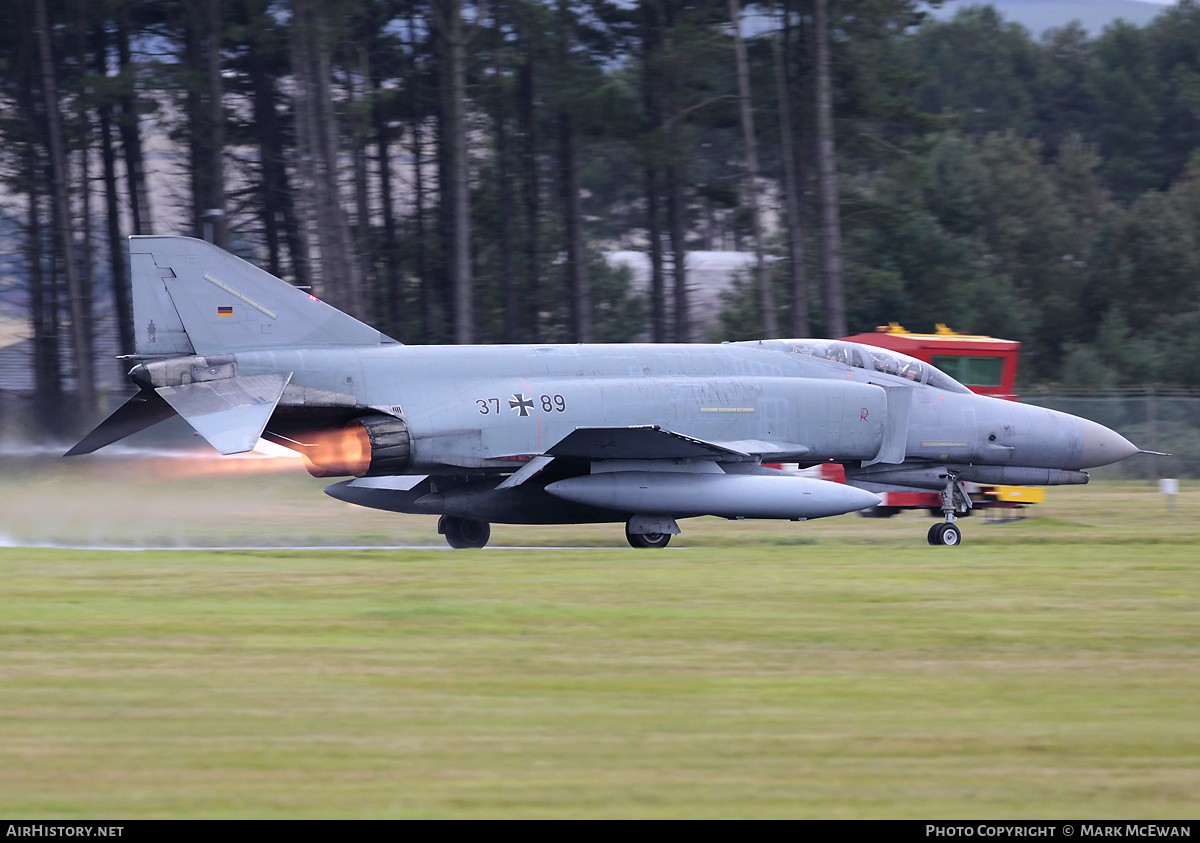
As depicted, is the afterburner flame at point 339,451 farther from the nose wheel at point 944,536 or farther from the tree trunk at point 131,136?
the tree trunk at point 131,136

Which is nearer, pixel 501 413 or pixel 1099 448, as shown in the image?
pixel 501 413

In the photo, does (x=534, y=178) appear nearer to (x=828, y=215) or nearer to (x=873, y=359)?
(x=828, y=215)

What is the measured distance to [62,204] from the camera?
119ft

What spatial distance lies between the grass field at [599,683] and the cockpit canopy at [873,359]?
3197 mm

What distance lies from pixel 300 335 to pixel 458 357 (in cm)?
197

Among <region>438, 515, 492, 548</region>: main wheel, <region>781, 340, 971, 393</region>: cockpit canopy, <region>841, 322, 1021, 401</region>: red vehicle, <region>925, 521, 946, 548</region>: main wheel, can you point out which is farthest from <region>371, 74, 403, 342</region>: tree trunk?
<region>925, 521, 946, 548</region>: main wheel

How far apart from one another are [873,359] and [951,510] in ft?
7.67

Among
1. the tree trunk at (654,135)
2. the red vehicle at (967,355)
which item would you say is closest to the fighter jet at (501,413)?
the red vehicle at (967,355)

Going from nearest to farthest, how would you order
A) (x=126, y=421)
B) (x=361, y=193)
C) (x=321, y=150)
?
(x=126, y=421)
(x=321, y=150)
(x=361, y=193)

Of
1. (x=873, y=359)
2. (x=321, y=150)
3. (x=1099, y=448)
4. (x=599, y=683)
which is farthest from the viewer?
(x=321, y=150)

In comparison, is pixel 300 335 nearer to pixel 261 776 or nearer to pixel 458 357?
pixel 458 357

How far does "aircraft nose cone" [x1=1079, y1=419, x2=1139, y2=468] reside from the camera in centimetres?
1867

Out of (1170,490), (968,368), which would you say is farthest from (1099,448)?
(1170,490)

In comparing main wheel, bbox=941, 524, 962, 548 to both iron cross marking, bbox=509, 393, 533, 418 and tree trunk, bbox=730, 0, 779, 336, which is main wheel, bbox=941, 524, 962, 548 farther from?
tree trunk, bbox=730, 0, 779, 336
